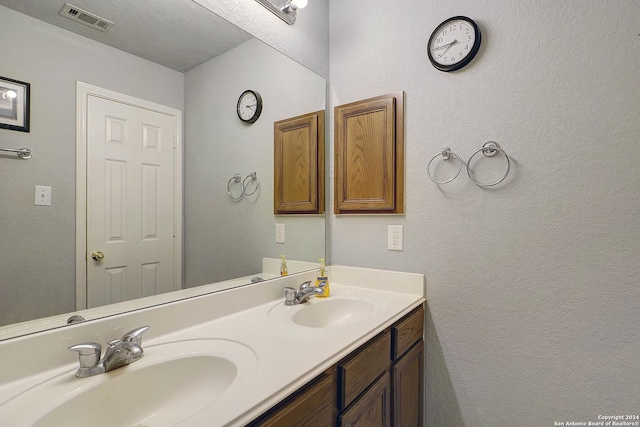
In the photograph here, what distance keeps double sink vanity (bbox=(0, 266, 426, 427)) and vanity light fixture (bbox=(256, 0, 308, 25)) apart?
4.13ft

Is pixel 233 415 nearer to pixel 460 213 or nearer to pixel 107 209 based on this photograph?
pixel 107 209

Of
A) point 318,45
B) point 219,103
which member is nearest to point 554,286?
point 219,103

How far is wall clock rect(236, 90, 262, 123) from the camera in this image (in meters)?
1.30

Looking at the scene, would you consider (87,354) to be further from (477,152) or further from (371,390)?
(477,152)

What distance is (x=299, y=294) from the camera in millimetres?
1348

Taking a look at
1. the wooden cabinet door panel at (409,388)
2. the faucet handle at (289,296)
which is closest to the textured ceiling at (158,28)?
the faucet handle at (289,296)

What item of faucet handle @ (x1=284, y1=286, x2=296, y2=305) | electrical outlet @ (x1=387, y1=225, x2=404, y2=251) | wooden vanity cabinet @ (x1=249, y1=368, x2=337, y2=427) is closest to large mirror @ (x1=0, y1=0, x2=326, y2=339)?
faucet handle @ (x1=284, y1=286, x2=296, y2=305)

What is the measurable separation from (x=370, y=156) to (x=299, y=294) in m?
0.78

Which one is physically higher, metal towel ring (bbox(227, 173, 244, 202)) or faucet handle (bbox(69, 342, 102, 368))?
metal towel ring (bbox(227, 173, 244, 202))

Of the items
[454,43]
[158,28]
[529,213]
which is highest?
[454,43]

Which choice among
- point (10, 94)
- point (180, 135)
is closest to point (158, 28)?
point (180, 135)

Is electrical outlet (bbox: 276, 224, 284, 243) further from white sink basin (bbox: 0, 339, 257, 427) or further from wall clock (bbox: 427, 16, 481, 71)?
wall clock (bbox: 427, 16, 481, 71)

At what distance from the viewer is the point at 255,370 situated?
0.73 m

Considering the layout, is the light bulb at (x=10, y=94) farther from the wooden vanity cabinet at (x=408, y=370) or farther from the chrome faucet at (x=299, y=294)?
the wooden vanity cabinet at (x=408, y=370)
